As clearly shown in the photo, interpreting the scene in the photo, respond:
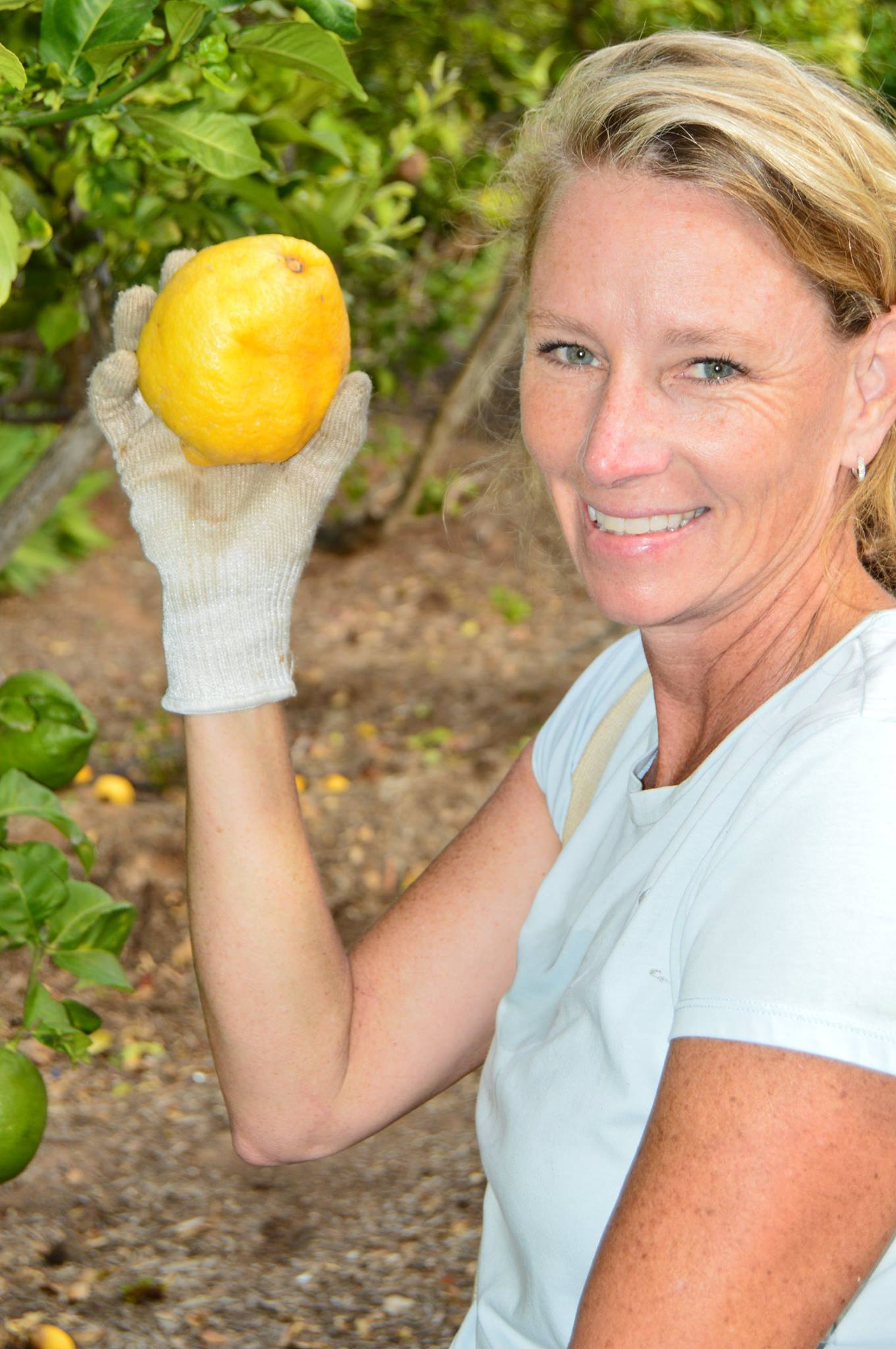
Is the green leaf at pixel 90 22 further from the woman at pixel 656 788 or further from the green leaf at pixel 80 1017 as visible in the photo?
the green leaf at pixel 80 1017

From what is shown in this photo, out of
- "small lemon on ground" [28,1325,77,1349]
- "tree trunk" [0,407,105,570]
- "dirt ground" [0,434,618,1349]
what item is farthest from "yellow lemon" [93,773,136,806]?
"small lemon on ground" [28,1325,77,1349]

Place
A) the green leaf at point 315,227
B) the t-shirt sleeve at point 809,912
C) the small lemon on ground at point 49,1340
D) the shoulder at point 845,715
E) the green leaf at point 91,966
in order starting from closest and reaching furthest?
the t-shirt sleeve at point 809,912, the shoulder at point 845,715, the green leaf at point 91,966, the green leaf at point 315,227, the small lemon on ground at point 49,1340

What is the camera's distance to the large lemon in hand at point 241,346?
4.98 feet

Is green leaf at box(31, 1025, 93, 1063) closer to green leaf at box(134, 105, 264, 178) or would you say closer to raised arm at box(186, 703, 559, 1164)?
raised arm at box(186, 703, 559, 1164)

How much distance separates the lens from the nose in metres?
1.39

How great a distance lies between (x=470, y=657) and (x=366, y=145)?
2.88 meters

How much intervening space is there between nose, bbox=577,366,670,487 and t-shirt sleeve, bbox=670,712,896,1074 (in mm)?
321

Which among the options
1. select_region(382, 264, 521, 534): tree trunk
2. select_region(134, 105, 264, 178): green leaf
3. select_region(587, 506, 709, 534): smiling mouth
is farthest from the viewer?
select_region(382, 264, 521, 534): tree trunk

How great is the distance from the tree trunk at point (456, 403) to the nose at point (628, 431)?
13.2ft

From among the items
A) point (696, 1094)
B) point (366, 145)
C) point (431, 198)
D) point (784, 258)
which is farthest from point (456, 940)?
point (431, 198)

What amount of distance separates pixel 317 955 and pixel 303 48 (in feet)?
3.25

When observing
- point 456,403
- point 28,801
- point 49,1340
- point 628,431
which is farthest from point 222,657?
point 456,403

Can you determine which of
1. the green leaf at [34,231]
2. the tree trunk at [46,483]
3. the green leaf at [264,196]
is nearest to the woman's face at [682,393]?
the green leaf at [264,196]

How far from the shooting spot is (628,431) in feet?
4.58
